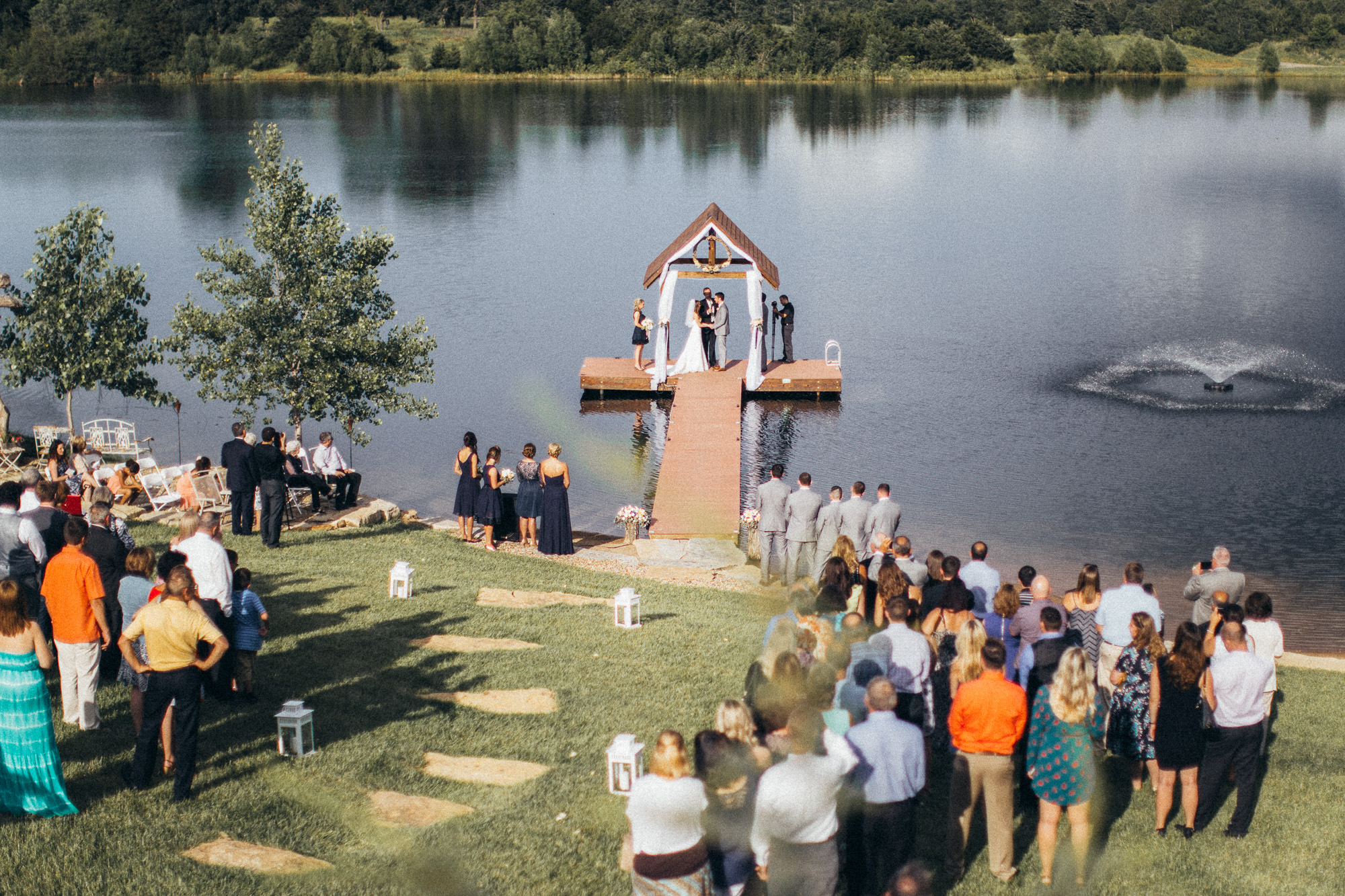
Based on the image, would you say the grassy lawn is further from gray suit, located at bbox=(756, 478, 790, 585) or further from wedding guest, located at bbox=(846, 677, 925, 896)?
gray suit, located at bbox=(756, 478, 790, 585)

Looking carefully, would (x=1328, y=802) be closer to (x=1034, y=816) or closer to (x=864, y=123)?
(x=1034, y=816)

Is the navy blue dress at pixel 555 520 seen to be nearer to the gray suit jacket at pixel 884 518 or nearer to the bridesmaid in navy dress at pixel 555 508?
the bridesmaid in navy dress at pixel 555 508

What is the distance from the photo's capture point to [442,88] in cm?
11019

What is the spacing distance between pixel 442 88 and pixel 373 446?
296ft

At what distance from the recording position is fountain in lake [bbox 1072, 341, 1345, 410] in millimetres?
28375

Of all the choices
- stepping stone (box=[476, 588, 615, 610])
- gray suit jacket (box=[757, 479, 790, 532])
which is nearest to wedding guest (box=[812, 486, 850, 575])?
gray suit jacket (box=[757, 479, 790, 532])

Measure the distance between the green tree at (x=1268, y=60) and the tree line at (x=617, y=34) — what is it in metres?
6.82

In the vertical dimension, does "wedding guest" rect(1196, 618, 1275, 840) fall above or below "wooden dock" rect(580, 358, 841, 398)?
above

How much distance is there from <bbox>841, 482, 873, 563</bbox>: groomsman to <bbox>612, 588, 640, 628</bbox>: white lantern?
2705mm

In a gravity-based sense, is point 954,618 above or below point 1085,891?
above

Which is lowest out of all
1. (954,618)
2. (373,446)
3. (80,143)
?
(373,446)

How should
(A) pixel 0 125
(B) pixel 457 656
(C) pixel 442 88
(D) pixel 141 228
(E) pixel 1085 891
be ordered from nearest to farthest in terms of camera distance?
(E) pixel 1085 891
(B) pixel 457 656
(D) pixel 141 228
(A) pixel 0 125
(C) pixel 442 88

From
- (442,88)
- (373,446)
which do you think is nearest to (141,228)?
(373,446)

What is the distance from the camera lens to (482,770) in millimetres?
9453
